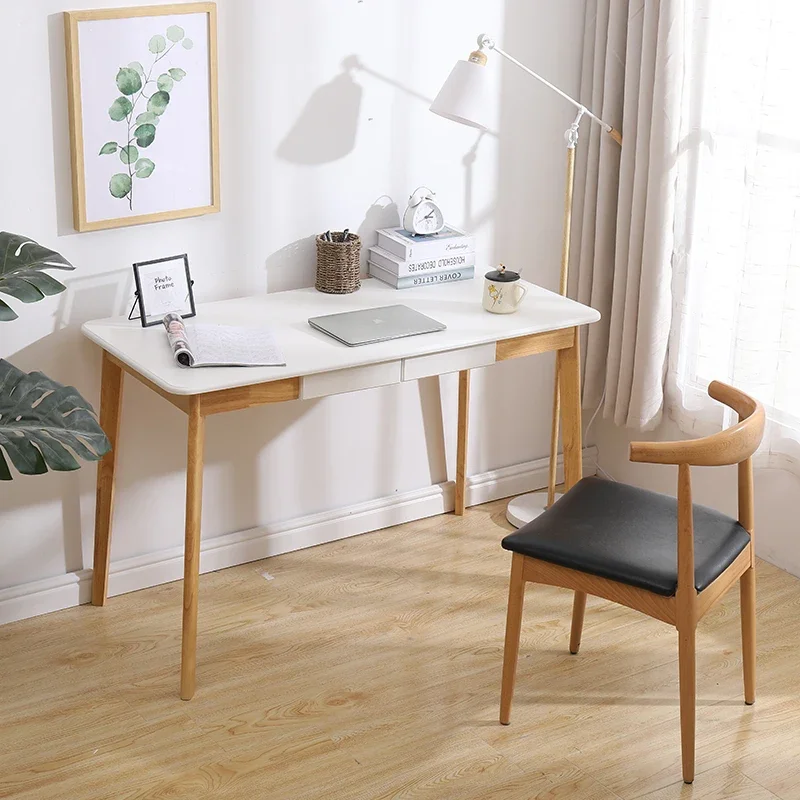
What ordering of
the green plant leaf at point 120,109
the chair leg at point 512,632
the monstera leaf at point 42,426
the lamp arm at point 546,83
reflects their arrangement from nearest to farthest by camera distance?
1. the monstera leaf at point 42,426
2. the chair leg at point 512,632
3. the green plant leaf at point 120,109
4. the lamp arm at point 546,83

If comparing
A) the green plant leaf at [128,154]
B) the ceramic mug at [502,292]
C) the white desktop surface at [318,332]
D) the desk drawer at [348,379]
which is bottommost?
the desk drawer at [348,379]

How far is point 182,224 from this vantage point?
9.63 feet

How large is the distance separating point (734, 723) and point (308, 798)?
0.92 m

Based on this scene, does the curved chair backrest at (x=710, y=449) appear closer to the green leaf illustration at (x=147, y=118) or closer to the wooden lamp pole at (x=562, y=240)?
the wooden lamp pole at (x=562, y=240)

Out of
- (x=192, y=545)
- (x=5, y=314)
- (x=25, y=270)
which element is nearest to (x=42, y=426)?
(x=5, y=314)

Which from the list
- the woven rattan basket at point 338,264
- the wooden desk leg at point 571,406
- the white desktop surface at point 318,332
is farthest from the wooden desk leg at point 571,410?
the woven rattan basket at point 338,264

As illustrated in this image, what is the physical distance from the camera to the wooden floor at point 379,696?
2424 millimetres

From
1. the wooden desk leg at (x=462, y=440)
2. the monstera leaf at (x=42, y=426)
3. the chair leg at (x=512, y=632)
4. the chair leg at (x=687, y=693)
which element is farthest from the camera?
the wooden desk leg at (x=462, y=440)

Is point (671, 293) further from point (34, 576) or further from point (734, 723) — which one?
point (34, 576)

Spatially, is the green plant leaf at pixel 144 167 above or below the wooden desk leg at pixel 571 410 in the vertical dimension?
above

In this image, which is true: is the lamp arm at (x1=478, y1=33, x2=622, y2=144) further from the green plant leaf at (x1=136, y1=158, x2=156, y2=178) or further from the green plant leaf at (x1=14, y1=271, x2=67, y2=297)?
the green plant leaf at (x1=14, y1=271, x2=67, y2=297)

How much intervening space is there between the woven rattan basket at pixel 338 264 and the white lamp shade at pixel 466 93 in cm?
39

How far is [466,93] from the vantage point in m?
2.95

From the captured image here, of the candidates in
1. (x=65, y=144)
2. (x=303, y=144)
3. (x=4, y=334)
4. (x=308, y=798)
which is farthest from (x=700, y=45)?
(x=308, y=798)
